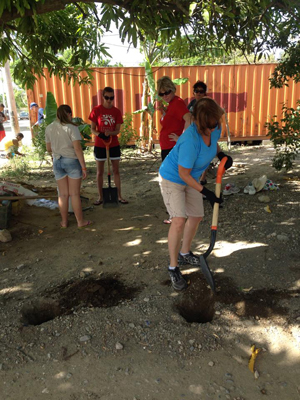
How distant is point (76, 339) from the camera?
2.60 metres

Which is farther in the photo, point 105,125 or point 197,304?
point 105,125

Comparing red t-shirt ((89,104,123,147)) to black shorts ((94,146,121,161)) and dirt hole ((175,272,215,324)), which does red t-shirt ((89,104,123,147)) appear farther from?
dirt hole ((175,272,215,324))

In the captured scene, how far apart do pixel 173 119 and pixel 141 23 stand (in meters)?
1.18

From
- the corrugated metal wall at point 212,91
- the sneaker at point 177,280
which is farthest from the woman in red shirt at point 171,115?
the corrugated metal wall at point 212,91

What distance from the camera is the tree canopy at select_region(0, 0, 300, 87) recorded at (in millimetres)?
3270

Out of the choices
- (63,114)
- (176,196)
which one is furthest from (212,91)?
(176,196)

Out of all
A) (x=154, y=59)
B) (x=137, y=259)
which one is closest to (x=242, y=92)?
(x=154, y=59)

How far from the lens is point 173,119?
168 inches

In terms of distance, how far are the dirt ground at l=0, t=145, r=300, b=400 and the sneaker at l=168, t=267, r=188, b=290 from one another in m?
0.07

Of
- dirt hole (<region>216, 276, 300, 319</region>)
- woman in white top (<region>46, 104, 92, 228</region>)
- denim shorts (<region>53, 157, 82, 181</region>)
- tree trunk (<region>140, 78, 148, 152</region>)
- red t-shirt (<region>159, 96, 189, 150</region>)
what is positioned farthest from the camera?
tree trunk (<region>140, 78, 148, 152</region>)

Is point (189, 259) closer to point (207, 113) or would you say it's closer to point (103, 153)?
point (207, 113)

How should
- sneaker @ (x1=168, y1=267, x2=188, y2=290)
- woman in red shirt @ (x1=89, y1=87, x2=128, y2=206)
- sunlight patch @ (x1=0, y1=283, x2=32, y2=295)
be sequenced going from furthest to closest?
woman in red shirt @ (x1=89, y1=87, x2=128, y2=206) → sunlight patch @ (x1=0, y1=283, x2=32, y2=295) → sneaker @ (x1=168, y1=267, x2=188, y2=290)

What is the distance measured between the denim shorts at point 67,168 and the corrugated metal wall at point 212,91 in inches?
279

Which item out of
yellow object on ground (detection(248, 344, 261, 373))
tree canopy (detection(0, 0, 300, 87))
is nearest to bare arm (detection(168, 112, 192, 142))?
tree canopy (detection(0, 0, 300, 87))
